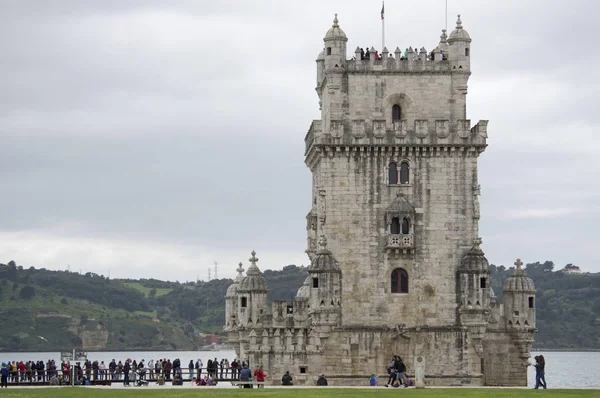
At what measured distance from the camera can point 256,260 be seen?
323 ft

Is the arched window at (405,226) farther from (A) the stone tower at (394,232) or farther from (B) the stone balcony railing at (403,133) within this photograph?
(B) the stone balcony railing at (403,133)

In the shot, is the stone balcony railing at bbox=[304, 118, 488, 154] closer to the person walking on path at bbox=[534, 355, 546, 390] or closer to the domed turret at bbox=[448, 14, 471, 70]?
the domed turret at bbox=[448, 14, 471, 70]

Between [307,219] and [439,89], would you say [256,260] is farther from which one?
[439,89]

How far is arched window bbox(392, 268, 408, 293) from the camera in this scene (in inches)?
3605

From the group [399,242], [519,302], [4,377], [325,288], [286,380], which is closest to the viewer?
[4,377]

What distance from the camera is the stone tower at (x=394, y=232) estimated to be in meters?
91.0

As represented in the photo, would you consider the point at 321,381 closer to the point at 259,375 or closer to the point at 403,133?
the point at 259,375

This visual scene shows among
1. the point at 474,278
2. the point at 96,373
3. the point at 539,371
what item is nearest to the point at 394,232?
the point at 474,278

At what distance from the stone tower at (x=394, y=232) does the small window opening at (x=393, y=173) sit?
6 centimetres

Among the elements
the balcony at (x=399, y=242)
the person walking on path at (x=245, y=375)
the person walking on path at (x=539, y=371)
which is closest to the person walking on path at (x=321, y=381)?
the person walking on path at (x=245, y=375)

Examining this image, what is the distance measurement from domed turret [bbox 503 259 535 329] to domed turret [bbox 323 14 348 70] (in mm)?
17611

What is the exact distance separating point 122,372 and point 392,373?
18018 millimetres

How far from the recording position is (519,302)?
314 ft

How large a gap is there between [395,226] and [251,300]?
38.4 ft
